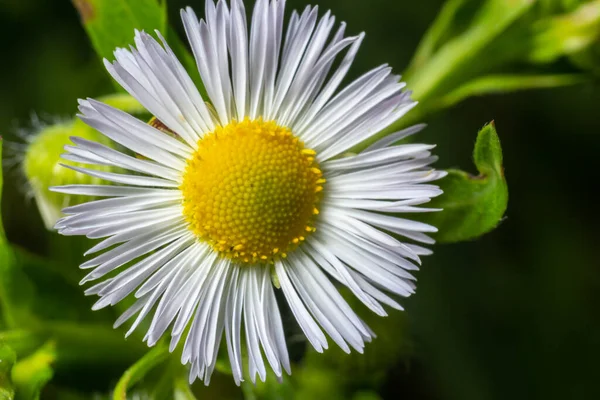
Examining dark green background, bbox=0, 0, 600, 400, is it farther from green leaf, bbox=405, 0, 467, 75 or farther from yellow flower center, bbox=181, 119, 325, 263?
yellow flower center, bbox=181, 119, 325, 263

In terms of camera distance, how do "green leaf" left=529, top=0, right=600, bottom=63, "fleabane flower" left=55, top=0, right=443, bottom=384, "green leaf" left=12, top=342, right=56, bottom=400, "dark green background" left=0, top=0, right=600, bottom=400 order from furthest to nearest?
"dark green background" left=0, top=0, right=600, bottom=400 < "green leaf" left=529, top=0, right=600, bottom=63 < "green leaf" left=12, top=342, right=56, bottom=400 < "fleabane flower" left=55, top=0, right=443, bottom=384

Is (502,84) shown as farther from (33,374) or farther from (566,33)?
(33,374)

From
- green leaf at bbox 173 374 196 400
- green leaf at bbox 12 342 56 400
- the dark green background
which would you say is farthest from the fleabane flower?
the dark green background

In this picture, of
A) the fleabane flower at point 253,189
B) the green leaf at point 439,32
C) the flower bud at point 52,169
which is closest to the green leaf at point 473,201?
the fleabane flower at point 253,189

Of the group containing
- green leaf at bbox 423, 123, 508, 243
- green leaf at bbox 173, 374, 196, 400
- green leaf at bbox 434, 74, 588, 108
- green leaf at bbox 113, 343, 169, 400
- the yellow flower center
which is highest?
the yellow flower center

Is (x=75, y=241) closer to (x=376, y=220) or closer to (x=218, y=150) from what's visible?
(x=218, y=150)

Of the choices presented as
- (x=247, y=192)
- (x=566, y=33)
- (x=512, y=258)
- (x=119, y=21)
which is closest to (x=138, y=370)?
(x=247, y=192)

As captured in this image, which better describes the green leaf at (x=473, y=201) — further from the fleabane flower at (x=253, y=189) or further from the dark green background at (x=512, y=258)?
the dark green background at (x=512, y=258)
